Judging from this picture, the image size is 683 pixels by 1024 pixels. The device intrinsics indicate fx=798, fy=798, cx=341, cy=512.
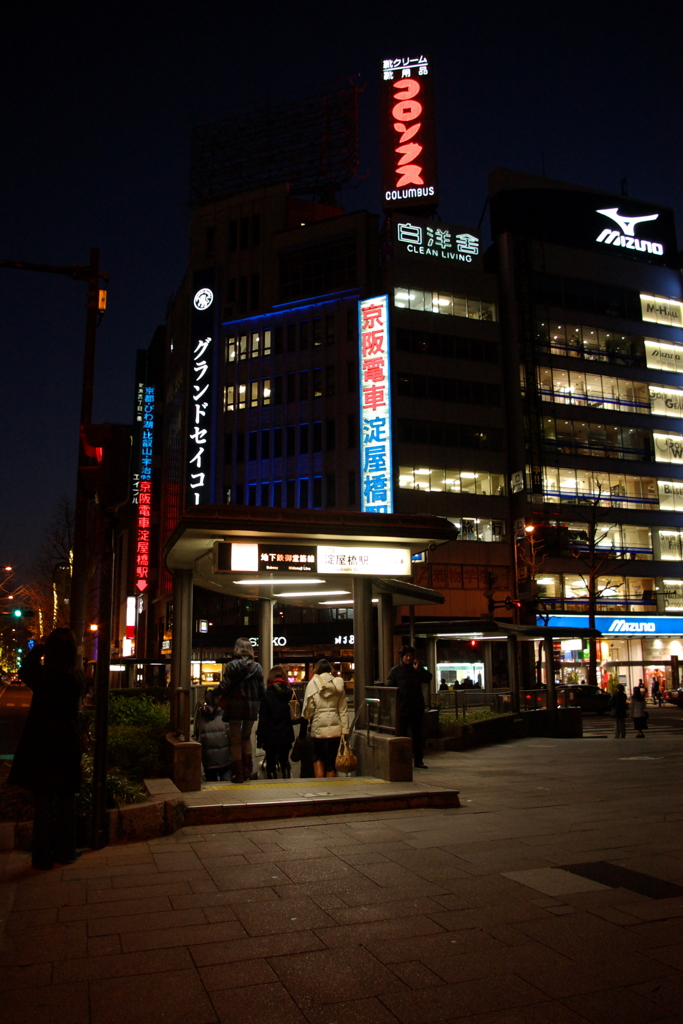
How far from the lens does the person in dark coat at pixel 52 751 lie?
6383 millimetres

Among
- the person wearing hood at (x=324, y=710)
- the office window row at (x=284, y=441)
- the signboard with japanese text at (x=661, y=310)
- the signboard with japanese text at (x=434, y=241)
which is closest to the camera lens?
the person wearing hood at (x=324, y=710)

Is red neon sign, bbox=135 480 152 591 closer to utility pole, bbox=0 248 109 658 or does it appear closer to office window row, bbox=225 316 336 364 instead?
office window row, bbox=225 316 336 364

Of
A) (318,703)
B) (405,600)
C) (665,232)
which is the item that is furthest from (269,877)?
(665,232)

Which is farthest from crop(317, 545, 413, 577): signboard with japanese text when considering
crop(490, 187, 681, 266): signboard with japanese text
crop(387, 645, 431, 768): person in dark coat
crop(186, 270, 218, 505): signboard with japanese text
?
crop(490, 187, 681, 266): signboard with japanese text

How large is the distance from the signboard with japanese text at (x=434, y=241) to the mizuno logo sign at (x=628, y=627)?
25.0 m

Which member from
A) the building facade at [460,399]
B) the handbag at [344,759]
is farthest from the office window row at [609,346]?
the handbag at [344,759]

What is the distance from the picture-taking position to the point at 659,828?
26.8 ft

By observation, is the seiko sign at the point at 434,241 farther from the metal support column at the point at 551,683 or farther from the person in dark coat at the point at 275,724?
the person in dark coat at the point at 275,724

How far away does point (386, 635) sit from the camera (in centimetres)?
1523

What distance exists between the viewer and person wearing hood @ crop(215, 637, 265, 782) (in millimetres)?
10719

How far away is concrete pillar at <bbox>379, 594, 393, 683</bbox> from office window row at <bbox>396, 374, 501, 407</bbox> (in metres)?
33.9

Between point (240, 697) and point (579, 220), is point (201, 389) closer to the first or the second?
point (579, 220)

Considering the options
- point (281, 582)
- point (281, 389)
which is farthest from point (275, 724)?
point (281, 389)

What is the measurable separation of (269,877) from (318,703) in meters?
5.33
